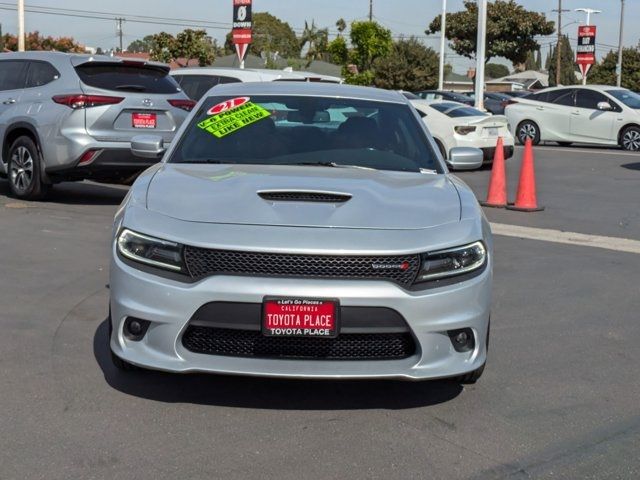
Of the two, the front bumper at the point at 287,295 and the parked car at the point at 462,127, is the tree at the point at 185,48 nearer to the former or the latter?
the parked car at the point at 462,127

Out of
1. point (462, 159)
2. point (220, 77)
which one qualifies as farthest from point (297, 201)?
point (220, 77)

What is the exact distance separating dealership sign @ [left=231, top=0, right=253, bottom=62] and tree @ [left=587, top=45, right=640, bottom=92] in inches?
2440

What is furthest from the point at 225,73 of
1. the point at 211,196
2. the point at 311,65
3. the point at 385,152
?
the point at 311,65

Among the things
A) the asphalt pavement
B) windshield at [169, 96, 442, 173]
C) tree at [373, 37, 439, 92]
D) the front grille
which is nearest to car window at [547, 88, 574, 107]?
the asphalt pavement

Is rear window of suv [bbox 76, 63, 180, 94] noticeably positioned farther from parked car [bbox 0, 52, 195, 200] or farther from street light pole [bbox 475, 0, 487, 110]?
street light pole [bbox 475, 0, 487, 110]

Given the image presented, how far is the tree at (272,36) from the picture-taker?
105188 mm

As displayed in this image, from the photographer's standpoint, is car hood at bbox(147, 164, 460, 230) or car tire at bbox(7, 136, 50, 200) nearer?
car hood at bbox(147, 164, 460, 230)

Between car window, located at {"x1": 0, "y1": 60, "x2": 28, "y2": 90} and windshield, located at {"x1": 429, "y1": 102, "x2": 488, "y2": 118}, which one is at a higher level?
car window, located at {"x1": 0, "y1": 60, "x2": 28, "y2": 90}

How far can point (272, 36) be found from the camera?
400ft

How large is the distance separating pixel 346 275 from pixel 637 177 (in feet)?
45.6

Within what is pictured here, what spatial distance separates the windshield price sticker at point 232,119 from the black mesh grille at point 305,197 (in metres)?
1.26

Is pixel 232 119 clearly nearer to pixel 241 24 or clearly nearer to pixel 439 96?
pixel 241 24

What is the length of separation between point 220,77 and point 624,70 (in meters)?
70.2

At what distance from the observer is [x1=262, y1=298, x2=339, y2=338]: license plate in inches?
171
